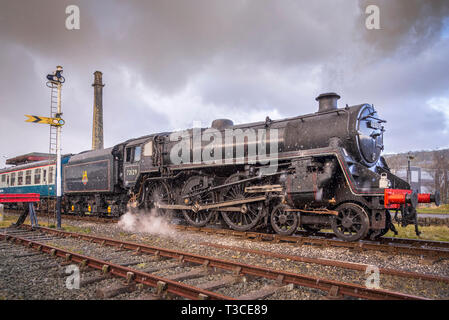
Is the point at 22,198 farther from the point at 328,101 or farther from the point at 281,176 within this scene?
the point at 328,101

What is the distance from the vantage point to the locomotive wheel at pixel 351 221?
291 inches

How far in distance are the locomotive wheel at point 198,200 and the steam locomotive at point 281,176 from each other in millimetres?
33

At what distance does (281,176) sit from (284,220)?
3.74 feet

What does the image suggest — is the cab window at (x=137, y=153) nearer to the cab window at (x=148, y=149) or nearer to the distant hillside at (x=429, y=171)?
the cab window at (x=148, y=149)

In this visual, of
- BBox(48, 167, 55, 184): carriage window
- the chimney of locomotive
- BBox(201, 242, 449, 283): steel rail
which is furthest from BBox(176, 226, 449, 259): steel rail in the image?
BBox(48, 167, 55, 184): carriage window

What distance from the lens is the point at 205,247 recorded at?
7883mm

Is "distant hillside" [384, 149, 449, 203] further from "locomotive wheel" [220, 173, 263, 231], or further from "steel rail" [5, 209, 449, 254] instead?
"locomotive wheel" [220, 173, 263, 231]

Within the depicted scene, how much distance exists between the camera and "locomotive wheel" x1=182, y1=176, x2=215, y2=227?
10537 millimetres

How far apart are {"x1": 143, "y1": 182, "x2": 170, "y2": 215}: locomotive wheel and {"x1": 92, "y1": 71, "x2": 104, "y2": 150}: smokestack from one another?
20629mm

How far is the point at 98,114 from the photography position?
3222cm

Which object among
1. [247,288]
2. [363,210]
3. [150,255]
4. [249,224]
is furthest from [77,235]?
[363,210]

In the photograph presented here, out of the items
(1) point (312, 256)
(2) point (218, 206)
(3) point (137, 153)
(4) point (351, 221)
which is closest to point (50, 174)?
(3) point (137, 153)
